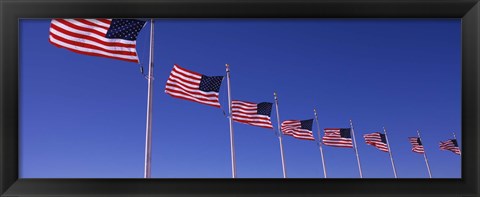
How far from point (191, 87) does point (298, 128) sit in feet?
22.1

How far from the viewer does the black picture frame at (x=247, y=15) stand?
81.0 inches

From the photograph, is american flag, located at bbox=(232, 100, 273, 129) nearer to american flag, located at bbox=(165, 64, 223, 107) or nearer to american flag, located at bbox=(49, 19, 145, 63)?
american flag, located at bbox=(165, 64, 223, 107)

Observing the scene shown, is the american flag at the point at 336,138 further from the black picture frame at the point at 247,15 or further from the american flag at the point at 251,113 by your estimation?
the black picture frame at the point at 247,15

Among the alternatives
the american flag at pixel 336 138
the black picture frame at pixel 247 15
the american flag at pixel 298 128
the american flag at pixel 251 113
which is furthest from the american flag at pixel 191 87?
the american flag at pixel 336 138

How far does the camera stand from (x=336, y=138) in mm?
14984

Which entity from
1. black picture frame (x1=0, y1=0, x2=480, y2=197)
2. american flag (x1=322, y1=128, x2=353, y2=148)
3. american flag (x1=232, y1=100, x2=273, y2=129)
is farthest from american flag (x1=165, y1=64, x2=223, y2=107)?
american flag (x1=322, y1=128, x2=353, y2=148)

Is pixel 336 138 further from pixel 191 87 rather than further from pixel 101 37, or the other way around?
pixel 101 37

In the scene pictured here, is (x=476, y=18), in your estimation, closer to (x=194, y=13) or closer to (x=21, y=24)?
(x=194, y=13)

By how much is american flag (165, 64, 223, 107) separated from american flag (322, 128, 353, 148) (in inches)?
285

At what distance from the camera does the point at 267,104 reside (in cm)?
1097

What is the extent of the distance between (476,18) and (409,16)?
0.28 meters

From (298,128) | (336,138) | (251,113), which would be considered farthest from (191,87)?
(336,138)

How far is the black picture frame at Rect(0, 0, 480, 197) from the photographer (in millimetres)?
2059

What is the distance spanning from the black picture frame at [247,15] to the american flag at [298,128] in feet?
36.4
